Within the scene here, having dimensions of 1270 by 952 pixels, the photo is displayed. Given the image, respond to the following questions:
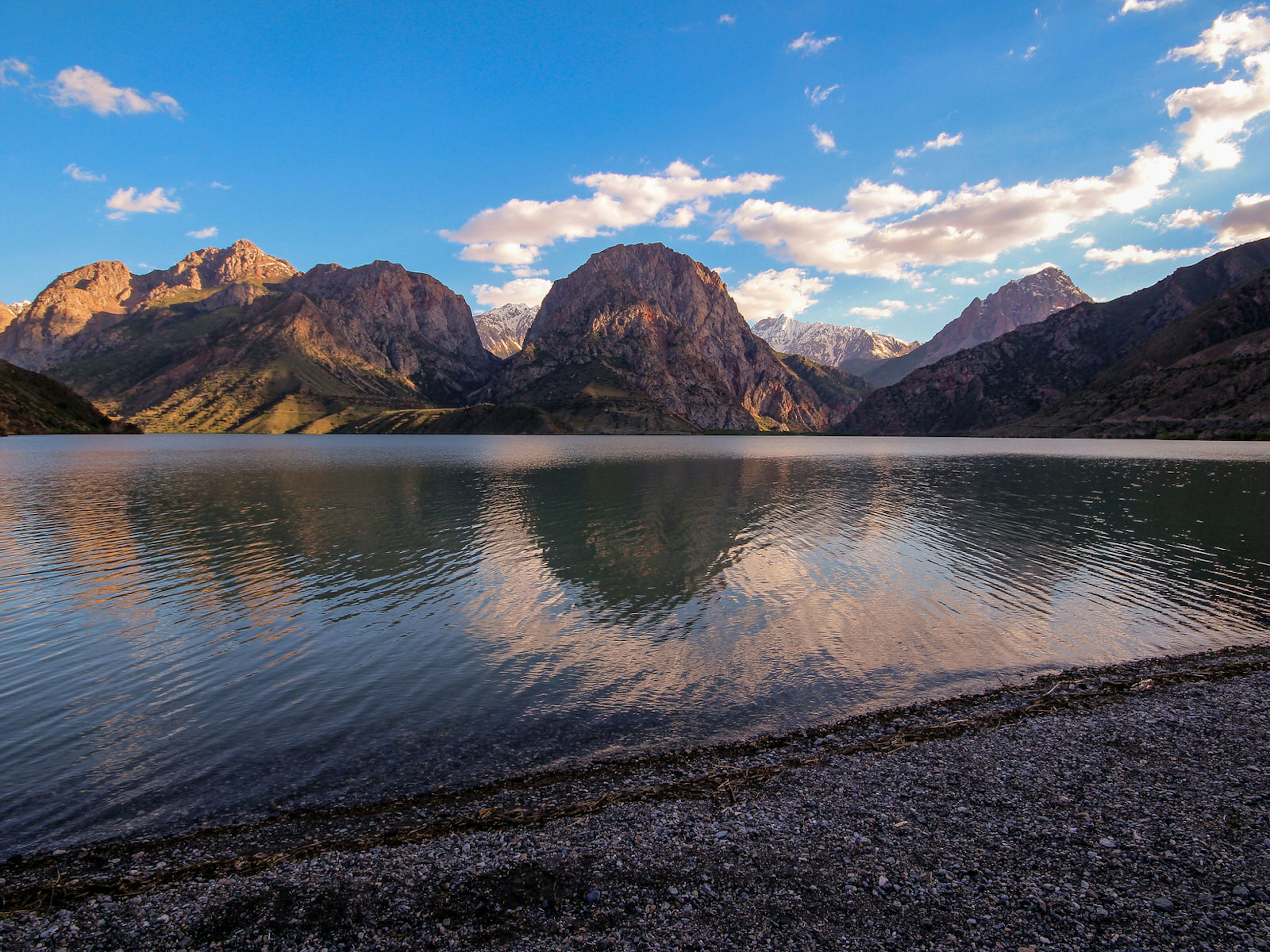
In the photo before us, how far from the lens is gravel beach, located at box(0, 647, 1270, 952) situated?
10.2 metres

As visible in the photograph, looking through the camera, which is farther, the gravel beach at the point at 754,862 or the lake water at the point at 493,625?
the lake water at the point at 493,625

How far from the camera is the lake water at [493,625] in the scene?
1756cm

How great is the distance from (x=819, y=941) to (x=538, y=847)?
6169mm

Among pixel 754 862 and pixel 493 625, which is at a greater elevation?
pixel 754 862

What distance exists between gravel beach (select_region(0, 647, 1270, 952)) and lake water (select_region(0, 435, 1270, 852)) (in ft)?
7.74

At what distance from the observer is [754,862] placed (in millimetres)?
12273

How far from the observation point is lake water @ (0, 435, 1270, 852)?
17562mm

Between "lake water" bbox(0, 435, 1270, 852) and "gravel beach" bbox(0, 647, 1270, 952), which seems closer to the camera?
"gravel beach" bbox(0, 647, 1270, 952)

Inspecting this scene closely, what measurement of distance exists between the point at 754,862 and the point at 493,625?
19939 mm

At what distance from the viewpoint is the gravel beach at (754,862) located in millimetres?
10234

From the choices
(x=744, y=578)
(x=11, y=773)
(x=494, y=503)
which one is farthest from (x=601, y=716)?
(x=494, y=503)

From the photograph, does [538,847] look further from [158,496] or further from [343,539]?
[158,496]

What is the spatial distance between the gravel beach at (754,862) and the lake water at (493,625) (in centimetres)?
236

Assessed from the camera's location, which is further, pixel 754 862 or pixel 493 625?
pixel 493 625
